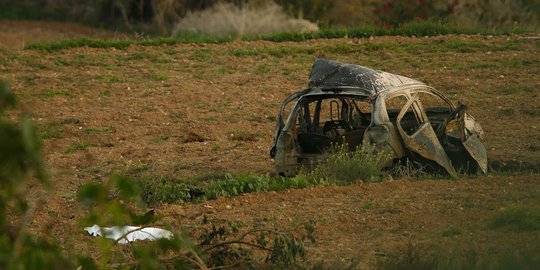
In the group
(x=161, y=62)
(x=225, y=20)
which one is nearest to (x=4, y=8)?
(x=225, y=20)

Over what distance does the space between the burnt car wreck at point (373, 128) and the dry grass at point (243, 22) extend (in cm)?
1111

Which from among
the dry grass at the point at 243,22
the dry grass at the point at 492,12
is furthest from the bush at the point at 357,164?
the dry grass at the point at 492,12

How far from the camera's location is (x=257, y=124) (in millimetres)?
18656

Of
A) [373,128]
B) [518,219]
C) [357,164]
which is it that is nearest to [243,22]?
[373,128]

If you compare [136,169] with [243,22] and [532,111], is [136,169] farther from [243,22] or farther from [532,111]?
[243,22]

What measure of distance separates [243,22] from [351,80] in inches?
554

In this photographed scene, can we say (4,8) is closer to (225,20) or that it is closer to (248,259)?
(225,20)

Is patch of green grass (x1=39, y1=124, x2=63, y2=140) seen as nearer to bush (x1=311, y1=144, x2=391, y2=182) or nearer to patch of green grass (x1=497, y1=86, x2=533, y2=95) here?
bush (x1=311, y1=144, x2=391, y2=182)

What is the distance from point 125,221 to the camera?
7.17 meters

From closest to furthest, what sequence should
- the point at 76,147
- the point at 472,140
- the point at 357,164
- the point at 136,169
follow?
the point at 357,164
the point at 472,140
the point at 136,169
the point at 76,147

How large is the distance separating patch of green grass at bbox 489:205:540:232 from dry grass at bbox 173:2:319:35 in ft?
47.9

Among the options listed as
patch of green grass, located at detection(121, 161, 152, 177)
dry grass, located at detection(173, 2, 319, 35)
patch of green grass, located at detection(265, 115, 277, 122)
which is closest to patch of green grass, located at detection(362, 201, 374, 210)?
patch of green grass, located at detection(121, 161, 152, 177)

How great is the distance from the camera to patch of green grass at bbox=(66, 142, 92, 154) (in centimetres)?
1720

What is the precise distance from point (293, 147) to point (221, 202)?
1540mm
